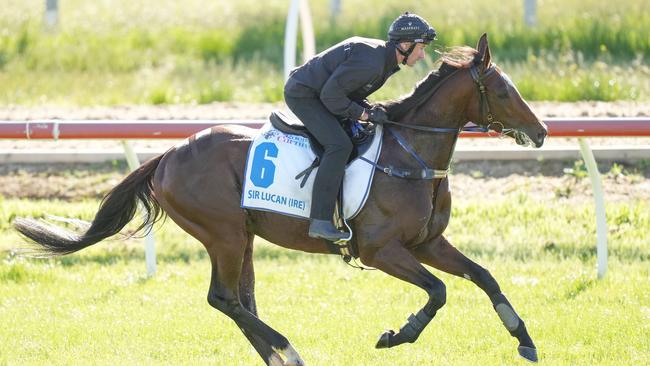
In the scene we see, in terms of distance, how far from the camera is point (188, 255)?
9.68m

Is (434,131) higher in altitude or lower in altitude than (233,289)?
higher

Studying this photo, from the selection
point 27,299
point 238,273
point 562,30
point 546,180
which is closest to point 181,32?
point 562,30

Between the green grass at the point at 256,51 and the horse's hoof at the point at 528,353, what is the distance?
6.17 meters

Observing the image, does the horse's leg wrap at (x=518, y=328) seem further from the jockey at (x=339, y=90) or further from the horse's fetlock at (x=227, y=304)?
the horse's fetlock at (x=227, y=304)

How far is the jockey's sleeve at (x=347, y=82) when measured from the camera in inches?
247

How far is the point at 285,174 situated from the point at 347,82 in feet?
2.30

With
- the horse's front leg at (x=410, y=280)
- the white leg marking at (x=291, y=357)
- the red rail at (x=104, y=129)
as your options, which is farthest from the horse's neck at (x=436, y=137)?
the red rail at (x=104, y=129)

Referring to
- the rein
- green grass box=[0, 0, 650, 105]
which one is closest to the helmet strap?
the rein

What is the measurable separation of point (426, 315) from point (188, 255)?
3.77 meters

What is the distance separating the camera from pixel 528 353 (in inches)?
251

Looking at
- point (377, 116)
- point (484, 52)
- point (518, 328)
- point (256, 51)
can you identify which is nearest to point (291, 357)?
point (518, 328)

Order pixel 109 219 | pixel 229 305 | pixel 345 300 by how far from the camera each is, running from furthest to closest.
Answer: pixel 345 300 → pixel 109 219 → pixel 229 305

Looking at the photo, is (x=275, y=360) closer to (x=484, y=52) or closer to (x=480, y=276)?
(x=480, y=276)

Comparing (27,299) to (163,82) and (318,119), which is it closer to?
(318,119)
